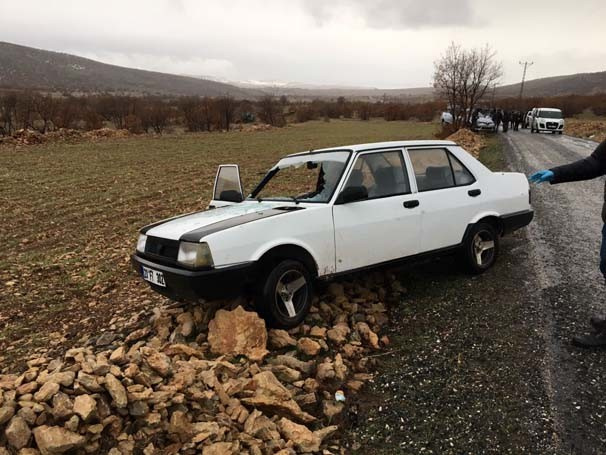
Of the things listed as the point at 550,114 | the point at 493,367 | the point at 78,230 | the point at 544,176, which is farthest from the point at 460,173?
the point at 550,114

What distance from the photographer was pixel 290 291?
423cm

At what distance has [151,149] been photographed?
83.9ft

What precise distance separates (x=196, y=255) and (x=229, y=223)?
0.43 m

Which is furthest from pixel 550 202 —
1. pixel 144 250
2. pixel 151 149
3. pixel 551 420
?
pixel 151 149

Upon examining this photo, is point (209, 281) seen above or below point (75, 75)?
below

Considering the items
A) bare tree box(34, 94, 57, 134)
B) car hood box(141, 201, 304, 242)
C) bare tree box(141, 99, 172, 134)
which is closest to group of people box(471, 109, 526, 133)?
bare tree box(141, 99, 172, 134)

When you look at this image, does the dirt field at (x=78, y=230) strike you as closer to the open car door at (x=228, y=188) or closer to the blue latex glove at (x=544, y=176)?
the open car door at (x=228, y=188)

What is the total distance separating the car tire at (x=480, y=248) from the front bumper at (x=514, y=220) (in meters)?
0.17

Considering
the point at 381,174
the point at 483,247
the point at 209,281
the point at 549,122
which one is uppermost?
the point at 381,174

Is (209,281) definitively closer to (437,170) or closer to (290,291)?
(290,291)

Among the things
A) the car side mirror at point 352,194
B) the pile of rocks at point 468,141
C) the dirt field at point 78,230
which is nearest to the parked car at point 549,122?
the pile of rocks at point 468,141

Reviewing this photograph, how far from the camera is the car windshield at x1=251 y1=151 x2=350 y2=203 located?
466 cm

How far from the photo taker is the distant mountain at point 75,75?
132375 millimetres

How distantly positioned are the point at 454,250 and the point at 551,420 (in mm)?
2546
